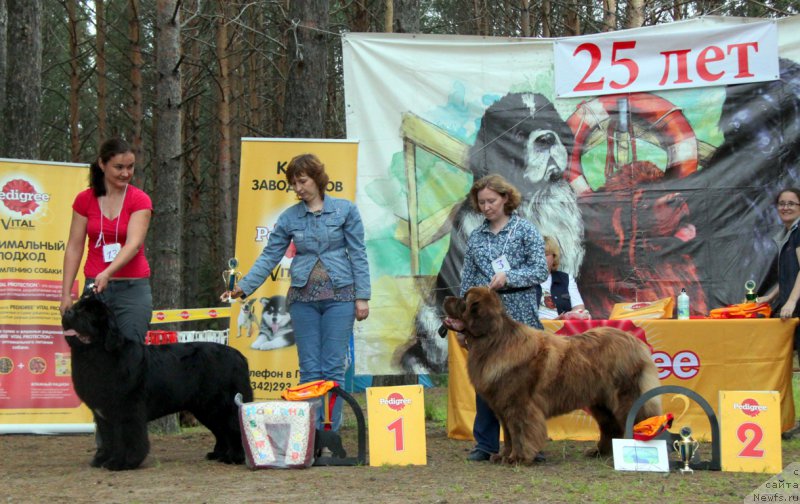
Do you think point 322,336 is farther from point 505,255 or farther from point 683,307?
point 683,307

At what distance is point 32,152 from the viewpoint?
8719 millimetres

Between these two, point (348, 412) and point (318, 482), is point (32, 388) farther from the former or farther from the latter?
point (318, 482)

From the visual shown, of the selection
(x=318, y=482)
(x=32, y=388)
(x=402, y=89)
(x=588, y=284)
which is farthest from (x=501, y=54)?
(x=32, y=388)

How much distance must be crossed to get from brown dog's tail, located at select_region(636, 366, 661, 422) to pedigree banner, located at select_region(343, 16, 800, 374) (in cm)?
188

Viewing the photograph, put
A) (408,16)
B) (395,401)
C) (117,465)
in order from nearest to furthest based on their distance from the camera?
1. (117,465)
2. (395,401)
3. (408,16)

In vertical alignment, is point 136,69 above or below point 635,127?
above

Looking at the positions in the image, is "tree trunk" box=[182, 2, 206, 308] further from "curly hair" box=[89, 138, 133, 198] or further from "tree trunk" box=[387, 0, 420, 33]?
"curly hair" box=[89, 138, 133, 198]

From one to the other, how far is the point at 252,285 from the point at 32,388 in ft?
9.07

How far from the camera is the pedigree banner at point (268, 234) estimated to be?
7004mm

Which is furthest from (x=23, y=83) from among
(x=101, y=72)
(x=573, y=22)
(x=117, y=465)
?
(x=573, y=22)

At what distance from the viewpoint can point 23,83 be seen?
889 cm

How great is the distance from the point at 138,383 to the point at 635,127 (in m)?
4.29

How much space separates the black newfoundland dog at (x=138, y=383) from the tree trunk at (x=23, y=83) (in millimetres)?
4535

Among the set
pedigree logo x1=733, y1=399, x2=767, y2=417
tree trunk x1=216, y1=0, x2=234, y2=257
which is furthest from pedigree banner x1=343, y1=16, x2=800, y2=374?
tree trunk x1=216, y1=0, x2=234, y2=257
